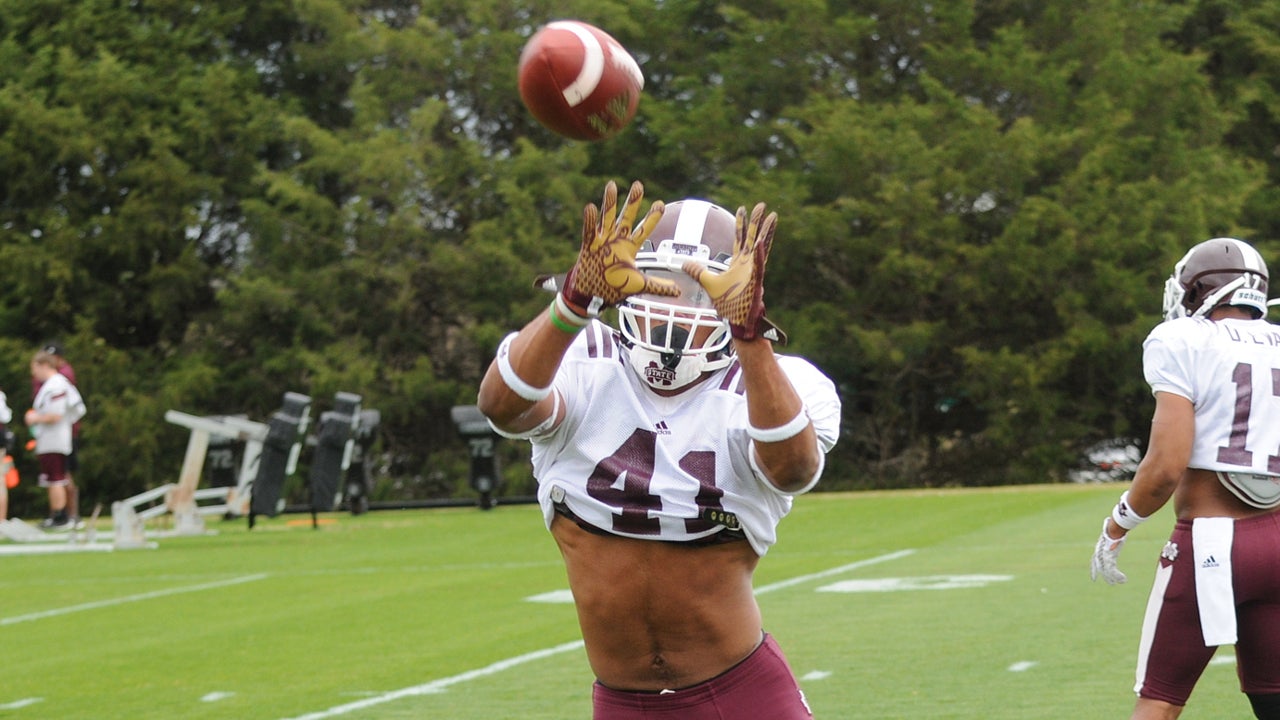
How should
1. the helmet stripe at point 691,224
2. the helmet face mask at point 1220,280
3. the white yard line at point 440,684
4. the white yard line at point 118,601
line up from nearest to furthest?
the helmet stripe at point 691,224, the helmet face mask at point 1220,280, the white yard line at point 440,684, the white yard line at point 118,601

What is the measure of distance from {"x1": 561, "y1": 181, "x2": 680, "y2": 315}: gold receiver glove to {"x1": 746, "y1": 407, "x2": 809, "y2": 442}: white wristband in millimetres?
342

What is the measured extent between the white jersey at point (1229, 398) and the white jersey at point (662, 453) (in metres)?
1.57

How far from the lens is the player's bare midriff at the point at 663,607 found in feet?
10.8

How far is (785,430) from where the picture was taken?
9.96ft

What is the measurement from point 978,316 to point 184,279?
13.0 m

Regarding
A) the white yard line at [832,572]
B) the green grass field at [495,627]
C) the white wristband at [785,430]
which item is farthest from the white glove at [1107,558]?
the white yard line at [832,572]

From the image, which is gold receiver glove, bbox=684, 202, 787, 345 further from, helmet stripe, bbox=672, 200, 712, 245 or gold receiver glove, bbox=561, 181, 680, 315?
helmet stripe, bbox=672, 200, 712, 245

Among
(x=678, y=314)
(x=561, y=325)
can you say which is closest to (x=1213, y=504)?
(x=678, y=314)

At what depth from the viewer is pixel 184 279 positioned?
27.6m

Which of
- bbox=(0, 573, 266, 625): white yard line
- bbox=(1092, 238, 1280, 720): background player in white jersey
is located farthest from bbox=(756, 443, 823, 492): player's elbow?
bbox=(0, 573, 266, 625): white yard line

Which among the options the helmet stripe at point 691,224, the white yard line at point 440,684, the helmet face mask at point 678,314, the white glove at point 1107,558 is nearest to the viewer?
the helmet face mask at point 678,314

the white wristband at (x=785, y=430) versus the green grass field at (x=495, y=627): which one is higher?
the white wristband at (x=785, y=430)

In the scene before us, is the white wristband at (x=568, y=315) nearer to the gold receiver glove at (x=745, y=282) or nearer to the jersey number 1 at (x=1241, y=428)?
the gold receiver glove at (x=745, y=282)

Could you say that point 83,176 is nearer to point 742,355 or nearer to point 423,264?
point 423,264
